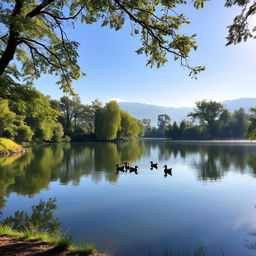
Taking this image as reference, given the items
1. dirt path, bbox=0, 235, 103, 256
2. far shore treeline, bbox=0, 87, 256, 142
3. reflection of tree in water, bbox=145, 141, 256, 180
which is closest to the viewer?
dirt path, bbox=0, 235, 103, 256

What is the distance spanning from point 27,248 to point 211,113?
99.2 meters

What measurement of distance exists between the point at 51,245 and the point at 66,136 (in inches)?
2784

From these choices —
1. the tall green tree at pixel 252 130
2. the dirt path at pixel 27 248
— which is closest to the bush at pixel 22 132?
the tall green tree at pixel 252 130

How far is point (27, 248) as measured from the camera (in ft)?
16.7

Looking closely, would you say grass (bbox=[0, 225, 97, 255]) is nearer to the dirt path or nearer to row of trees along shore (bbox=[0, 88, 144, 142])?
the dirt path

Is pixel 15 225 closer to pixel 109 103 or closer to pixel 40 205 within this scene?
pixel 40 205

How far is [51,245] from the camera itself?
545cm

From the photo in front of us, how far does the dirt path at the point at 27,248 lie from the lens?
4.79m

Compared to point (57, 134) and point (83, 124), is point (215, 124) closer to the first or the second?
point (83, 124)

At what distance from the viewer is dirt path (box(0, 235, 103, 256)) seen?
479 centimetres

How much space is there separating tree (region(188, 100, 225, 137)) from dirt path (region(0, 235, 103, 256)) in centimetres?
9634

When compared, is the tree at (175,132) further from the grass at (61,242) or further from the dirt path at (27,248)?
the dirt path at (27,248)

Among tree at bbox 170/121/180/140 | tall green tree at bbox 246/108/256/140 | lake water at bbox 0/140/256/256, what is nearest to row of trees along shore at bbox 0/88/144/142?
tree at bbox 170/121/180/140

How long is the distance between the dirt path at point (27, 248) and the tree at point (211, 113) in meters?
96.3
